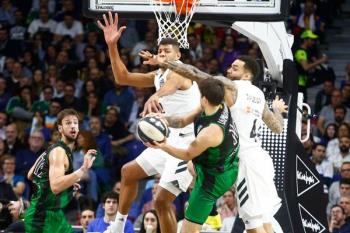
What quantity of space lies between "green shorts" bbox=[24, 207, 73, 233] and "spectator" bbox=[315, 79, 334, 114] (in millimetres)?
8015

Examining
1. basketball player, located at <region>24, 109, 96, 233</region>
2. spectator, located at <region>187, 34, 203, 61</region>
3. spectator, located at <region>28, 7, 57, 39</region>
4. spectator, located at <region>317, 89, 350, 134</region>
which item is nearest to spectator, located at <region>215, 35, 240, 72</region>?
spectator, located at <region>187, 34, 203, 61</region>

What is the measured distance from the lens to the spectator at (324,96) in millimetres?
19663

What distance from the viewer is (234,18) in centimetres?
1310

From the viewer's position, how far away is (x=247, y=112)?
12.6m

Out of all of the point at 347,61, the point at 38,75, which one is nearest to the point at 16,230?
the point at 38,75

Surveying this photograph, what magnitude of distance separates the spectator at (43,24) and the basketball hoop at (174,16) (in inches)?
374

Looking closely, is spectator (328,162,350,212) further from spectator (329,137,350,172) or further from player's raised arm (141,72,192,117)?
player's raised arm (141,72,192,117)

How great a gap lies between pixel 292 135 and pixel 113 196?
2.45 m

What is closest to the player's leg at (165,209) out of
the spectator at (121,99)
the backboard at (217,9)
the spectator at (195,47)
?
the backboard at (217,9)

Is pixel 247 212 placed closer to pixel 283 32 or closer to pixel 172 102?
pixel 172 102

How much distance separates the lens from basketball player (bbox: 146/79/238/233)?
1175cm

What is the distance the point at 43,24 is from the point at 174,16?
9.83 meters

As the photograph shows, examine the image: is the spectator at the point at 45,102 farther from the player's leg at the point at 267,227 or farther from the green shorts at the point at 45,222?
the player's leg at the point at 267,227

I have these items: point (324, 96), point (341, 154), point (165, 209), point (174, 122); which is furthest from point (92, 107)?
point (174, 122)
